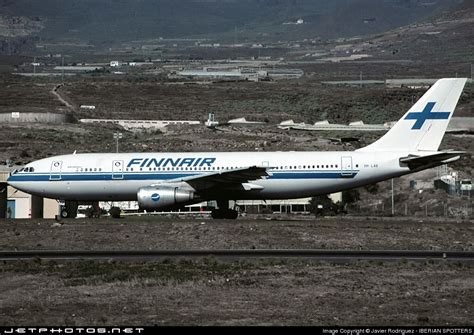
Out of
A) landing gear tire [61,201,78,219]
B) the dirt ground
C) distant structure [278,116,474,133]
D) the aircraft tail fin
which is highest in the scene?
distant structure [278,116,474,133]

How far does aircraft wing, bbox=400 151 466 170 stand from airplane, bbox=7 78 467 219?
0.16ft

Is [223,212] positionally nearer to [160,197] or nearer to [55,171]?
[160,197]

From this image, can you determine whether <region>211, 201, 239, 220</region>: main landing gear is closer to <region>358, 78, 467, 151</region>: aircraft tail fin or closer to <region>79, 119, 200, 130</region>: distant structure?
<region>358, 78, 467, 151</region>: aircraft tail fin

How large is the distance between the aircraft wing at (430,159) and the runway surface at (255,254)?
1085 cm

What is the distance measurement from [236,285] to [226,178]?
70.8ft

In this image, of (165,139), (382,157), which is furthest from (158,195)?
(165,139)

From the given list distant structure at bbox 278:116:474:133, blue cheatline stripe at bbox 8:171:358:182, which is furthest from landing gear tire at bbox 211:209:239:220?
distant structure at bbox 278:116:474:133

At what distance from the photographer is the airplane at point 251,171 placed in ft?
185

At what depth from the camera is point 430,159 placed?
55344 mm

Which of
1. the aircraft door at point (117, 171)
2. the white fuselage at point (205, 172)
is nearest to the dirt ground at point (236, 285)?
the white fuselage at point (205, 172)

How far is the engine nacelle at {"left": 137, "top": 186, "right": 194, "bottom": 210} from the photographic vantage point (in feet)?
182

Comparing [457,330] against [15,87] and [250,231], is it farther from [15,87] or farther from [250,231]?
[15,87]

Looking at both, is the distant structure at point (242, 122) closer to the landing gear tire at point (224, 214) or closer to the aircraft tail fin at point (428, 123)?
the landing gear tire at point (224, 214)

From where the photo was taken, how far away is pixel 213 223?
5297cm
